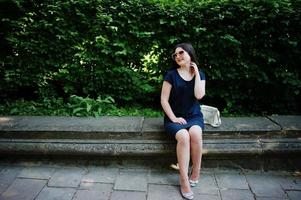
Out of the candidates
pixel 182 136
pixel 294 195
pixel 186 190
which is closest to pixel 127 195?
pixel 186 190

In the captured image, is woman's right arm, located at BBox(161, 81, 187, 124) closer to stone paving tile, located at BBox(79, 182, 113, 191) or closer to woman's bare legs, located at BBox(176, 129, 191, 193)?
woman's bare legs, located at BBox(176, 129, 191, 193)

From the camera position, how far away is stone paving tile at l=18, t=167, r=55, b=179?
3.65 m

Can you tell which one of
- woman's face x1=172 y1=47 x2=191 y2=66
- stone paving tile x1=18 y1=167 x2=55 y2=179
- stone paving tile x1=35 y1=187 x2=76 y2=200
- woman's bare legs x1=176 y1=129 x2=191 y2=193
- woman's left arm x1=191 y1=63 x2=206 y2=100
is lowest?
stone paving tile x1=35 y1=187 x2=76 y2=200

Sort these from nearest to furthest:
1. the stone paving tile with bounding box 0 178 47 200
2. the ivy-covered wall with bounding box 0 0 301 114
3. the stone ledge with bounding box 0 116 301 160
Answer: the stone paving tile with bounding box 0 178 47 200 → the stone ledge with bounding box 0 116 301 160 → the ivy-covered wall with bounding box 0 0 301 114

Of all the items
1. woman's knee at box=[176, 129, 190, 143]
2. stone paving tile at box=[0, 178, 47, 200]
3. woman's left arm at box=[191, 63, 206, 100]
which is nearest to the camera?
stone paving tile at box=[0, 178, 47, 200]

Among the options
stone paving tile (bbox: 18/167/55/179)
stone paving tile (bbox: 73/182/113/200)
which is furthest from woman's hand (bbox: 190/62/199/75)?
stone paving tile (bbox: 18/167/55/179)

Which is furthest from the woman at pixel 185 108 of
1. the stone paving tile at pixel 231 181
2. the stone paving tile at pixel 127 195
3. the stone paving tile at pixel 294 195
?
the stone paving tile at pixel 294 195

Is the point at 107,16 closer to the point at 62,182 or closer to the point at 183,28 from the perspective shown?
the point at 183,28

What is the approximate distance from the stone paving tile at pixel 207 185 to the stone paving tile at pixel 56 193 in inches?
52.6

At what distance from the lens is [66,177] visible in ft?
11.9

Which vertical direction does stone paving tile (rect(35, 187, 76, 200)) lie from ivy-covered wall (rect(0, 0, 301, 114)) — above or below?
below

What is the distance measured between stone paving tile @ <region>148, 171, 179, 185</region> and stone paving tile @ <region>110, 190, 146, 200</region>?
29 cm

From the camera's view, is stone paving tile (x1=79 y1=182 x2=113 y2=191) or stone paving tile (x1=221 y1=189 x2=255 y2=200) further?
stone paving tile (x1=79 y1=182 x2=113 y2=191)

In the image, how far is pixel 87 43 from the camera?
14.6 ft
